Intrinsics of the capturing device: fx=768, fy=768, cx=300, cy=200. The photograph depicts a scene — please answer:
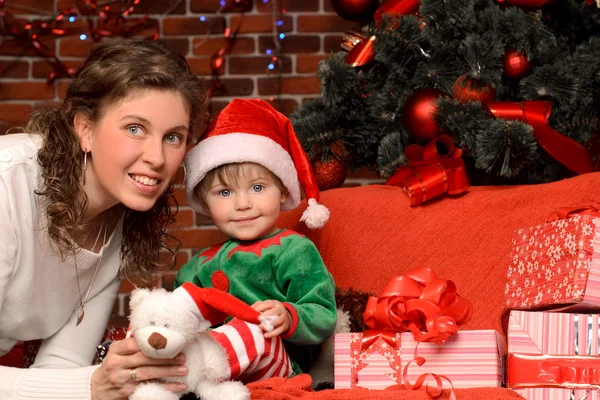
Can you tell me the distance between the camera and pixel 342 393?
1.39 metres

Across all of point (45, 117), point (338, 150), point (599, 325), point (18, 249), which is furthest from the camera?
point (338, 150)

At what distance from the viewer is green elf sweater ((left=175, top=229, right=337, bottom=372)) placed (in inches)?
64.1

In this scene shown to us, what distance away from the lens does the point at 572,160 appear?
2.04 meters

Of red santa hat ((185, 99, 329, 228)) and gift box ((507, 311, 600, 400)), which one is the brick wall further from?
gift box ((507, 311, 600, 400))

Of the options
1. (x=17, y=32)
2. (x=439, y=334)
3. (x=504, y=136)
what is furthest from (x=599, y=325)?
(x=17, y=32)

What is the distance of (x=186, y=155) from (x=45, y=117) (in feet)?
1.09

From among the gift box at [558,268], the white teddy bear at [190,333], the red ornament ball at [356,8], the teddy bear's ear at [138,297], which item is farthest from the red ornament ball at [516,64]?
the teddy bear's ear at [138,297]

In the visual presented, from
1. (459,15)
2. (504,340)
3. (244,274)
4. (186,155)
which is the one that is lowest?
(504,340)

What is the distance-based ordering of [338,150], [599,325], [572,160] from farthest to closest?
[338,150], [572,160], [599,325]

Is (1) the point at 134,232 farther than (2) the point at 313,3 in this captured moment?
No

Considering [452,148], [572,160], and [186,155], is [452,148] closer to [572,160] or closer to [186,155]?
[572,160]

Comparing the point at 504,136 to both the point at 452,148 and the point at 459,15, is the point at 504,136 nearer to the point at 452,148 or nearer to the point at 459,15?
the point at 452,148

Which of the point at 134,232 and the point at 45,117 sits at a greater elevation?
the point at 45,117

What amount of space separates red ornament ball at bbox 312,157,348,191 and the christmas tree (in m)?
0.02
